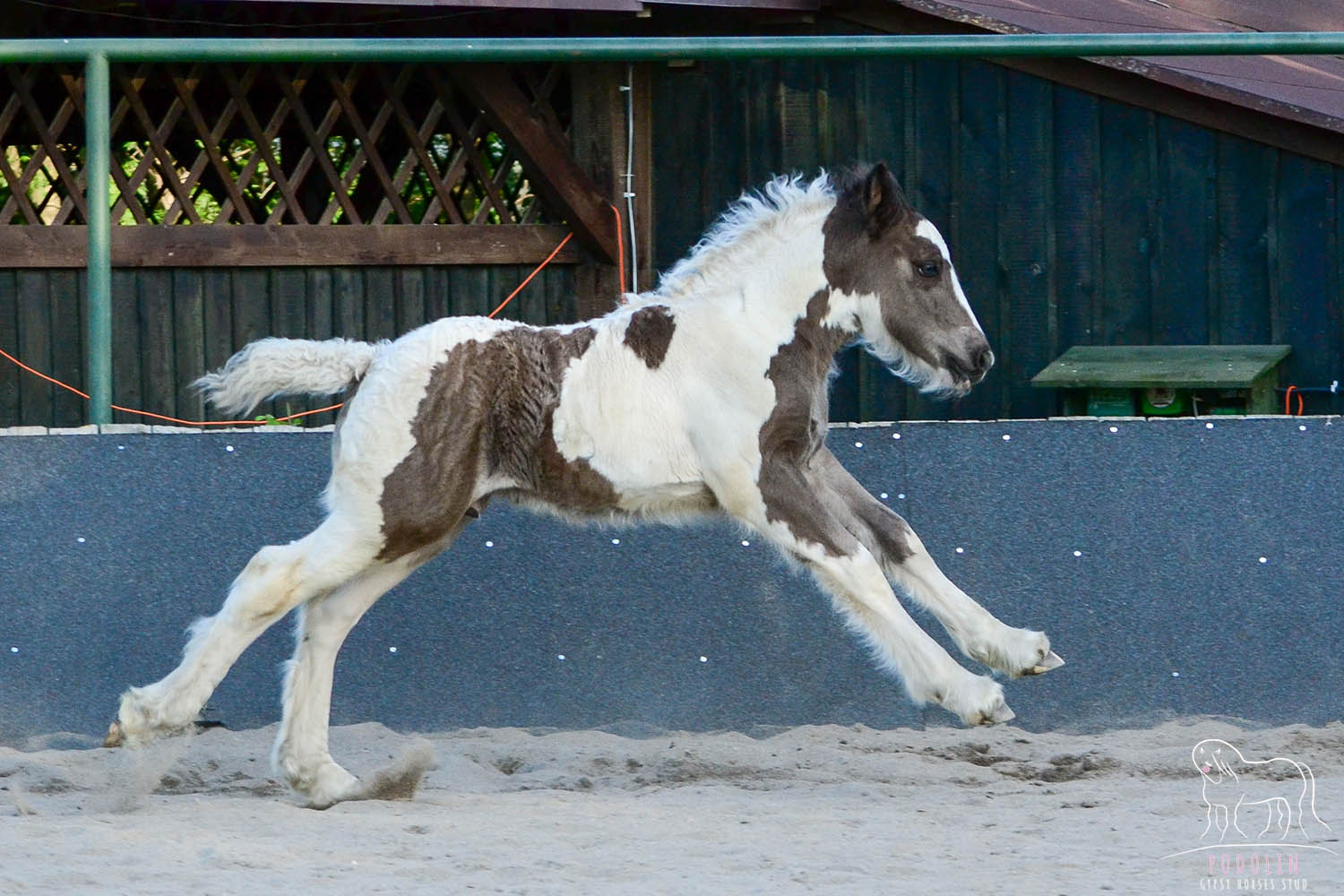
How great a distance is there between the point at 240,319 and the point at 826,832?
5.53 m

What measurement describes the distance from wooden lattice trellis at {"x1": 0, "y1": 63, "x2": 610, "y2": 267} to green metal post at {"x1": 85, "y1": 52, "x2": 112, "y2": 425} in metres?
2.79

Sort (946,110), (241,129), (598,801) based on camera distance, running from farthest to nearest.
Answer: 1. (241,129)
2. (946,110)
3. (598,801)

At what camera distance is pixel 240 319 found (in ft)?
28.2

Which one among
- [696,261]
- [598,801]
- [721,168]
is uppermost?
[721,168]

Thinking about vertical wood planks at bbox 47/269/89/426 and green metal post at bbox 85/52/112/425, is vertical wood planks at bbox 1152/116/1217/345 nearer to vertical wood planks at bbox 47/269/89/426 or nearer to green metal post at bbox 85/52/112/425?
green metal post at bbox 85/52/112/425

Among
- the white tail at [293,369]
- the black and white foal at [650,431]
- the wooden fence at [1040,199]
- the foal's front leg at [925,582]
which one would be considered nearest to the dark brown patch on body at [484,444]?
the black and white foal at [650,431]

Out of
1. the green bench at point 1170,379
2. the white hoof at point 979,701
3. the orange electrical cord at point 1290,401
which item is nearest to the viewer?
the white hoof at point 979,701

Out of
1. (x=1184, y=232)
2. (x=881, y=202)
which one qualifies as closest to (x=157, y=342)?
(x=881, y=202)

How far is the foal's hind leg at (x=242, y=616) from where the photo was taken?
443 centimetres

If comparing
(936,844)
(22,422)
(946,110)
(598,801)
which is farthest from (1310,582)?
(22,422)

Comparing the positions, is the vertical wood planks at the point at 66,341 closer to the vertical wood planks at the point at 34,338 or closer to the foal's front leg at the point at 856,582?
the vertical wood planks at the point at 34,338

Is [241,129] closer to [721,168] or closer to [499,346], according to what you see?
[721,168]

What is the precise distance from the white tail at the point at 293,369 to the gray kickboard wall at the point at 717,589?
2.29ft

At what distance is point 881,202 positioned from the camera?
15.3 feet
